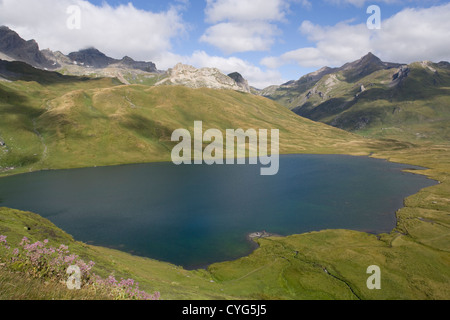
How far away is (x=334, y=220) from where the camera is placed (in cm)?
7850

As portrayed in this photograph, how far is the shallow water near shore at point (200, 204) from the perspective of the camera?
65.4 metres

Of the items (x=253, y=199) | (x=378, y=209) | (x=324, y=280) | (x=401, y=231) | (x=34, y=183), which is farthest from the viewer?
(x=34, y=183)

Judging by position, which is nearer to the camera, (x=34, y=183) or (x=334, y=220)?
(x=334, y=220)

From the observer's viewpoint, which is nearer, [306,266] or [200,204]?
[306,266]

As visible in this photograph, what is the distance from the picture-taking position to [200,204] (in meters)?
96.1

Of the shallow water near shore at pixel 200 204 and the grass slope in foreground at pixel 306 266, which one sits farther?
the shallow water near shore at pixel 200 204

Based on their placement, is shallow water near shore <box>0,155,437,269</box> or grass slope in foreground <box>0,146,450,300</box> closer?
grass slope in foreground <box>0,146,450,300</box>

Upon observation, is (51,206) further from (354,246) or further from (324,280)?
(354,246)

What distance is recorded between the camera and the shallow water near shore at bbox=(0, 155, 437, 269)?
65.4 m

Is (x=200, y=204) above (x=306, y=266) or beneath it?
above
